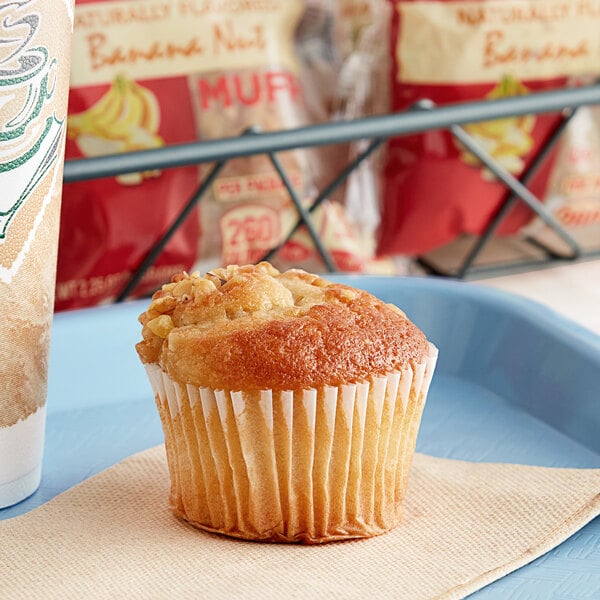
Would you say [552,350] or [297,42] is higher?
[297,42]

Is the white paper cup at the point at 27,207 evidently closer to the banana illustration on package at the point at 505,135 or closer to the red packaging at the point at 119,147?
the red packaging at the point at 119,147

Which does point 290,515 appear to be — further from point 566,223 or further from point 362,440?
point 566,223

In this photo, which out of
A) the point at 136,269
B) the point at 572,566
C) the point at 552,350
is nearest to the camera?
the point at 572,566

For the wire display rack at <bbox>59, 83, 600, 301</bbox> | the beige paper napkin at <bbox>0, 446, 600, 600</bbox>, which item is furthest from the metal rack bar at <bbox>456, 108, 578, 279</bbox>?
the beige paper napkin at <bbox>0, 446, 600, 600</bbox>

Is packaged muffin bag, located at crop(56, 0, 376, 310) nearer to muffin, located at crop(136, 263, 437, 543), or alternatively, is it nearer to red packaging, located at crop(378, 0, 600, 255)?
red packaging, located at crop(378, 0, 600, 255)

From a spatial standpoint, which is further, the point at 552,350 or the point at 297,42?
the point at 297,42

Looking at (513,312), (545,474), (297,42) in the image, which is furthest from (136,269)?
(545,474)

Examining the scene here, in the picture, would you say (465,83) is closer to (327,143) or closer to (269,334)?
(327,143)
